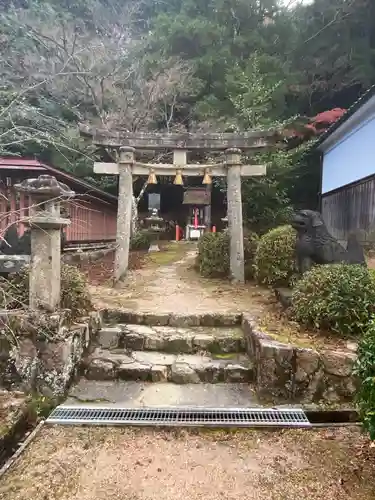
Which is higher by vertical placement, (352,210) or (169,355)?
(352,210)

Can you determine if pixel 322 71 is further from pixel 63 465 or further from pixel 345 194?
pixel 63 465

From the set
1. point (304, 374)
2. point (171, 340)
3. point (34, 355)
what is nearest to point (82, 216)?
point (171, 340)

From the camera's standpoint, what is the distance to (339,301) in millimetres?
4504

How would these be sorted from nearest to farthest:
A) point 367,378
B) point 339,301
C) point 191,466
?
Answer: point 367,378, point 191,466, point 339,301

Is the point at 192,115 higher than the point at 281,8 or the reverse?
the reverse

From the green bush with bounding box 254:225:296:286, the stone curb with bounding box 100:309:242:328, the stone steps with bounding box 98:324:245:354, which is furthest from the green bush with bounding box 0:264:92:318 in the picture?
the green bush with bounding box 254:225:296:286

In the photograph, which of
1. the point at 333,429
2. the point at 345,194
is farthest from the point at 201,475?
the point at 345,194

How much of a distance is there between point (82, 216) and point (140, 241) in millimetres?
2543

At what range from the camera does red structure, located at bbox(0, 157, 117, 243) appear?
9.79 metres

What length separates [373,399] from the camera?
2.61 metres

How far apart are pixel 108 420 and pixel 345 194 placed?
453 inches

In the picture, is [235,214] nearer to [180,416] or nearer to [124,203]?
[124,203]

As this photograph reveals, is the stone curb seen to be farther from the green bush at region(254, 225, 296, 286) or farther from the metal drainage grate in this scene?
the metal drainage grate

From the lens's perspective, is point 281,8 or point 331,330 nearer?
point 331,330
